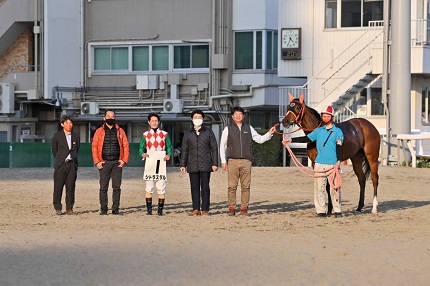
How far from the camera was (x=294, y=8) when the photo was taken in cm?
3872

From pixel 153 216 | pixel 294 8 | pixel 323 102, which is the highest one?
pixel 294 8

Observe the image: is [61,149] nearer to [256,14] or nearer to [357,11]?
[357,11]

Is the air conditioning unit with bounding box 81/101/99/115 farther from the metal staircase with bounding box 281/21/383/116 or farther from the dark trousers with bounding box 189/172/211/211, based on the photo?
the dark trousers with bounding box 189/172/211/211

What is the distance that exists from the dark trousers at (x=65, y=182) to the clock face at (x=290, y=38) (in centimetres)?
1982

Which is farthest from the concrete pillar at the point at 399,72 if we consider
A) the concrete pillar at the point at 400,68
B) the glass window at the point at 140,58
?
the glass window at the point at 140,58

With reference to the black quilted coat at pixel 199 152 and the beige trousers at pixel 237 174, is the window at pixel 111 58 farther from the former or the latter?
the beige trousers at pixel 237 174

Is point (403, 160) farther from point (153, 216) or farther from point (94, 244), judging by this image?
point (94, 244)

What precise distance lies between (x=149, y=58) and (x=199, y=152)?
86.8 ft

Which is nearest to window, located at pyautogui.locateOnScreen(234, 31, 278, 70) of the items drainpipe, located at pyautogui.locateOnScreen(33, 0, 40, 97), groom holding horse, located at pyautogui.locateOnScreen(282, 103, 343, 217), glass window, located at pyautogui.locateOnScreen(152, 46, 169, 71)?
glass window, located at pyautogui.locateOnScreen(152, 46, 169, 71)

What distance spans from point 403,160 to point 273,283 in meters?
22.9

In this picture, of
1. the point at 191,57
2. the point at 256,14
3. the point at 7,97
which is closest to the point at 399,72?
the point at 256,14

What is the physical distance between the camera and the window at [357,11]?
3775 cm

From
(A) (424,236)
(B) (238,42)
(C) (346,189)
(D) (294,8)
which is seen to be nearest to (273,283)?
(A) (424,236)

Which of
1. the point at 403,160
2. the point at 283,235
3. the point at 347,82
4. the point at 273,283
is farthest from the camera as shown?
the point at 347,82
